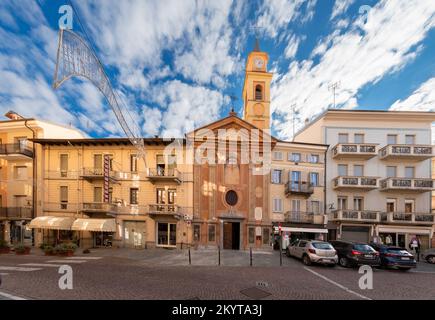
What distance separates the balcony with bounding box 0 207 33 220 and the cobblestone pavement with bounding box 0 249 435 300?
7.80 metres

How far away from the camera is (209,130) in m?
20.8

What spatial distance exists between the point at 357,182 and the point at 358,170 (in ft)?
5.80

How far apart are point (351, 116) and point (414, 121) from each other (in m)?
6.86

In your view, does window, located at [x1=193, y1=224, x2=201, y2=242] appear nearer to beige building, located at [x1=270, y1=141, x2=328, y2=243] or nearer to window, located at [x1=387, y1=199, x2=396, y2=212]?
beige building, located at [x1=270, y1=141, x2=328, y2=243]

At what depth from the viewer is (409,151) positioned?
2152cm

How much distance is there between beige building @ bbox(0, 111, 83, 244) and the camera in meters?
20.4

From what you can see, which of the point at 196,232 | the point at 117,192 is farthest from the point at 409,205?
the point at 117,192

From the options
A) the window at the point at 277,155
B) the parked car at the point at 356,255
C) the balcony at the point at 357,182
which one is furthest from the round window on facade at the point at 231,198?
the balcony at the point at 357,182

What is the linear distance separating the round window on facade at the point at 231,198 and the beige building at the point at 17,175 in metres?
19.3

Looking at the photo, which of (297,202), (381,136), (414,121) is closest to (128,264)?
(297,202)

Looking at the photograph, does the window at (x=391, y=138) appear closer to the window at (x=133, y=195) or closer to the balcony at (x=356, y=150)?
the balcony at (x=356, y=150)

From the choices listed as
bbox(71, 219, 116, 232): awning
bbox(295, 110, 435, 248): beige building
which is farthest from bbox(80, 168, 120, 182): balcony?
bbox(295, 110, 435, 248): beige building

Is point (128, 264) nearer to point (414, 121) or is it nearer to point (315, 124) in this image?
point (315, 124)

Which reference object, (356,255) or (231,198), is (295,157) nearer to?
(231,198)
